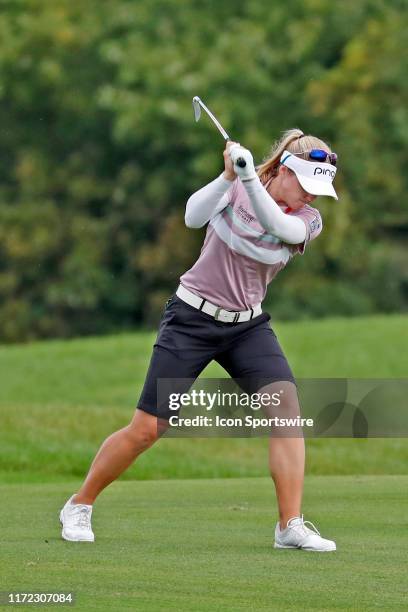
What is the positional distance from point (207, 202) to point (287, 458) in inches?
48.8

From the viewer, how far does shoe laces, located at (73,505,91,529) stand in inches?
276

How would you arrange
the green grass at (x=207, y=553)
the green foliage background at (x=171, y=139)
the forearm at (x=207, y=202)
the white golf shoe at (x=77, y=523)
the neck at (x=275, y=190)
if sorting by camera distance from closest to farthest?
the green grass at (x=207, y=553) < the forearm at (x=207, y=202) < the neck at (x=275, y=190) < the white golf shoe at (x=77, y=523) < the green foliage background at (x=171, y=139)

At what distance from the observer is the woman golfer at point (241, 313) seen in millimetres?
6754

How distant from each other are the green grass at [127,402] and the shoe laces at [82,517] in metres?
5.31

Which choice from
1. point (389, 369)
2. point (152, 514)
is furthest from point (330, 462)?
point (389, 369)

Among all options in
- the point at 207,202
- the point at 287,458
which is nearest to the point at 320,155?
the point at 207,202

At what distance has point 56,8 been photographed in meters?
44.8

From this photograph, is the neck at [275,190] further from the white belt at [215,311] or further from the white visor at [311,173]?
the white belt at [215,311]

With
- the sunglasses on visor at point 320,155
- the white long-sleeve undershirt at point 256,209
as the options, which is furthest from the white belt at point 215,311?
the sunglasses on visor at point 320,155

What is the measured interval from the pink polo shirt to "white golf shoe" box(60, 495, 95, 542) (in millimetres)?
1159

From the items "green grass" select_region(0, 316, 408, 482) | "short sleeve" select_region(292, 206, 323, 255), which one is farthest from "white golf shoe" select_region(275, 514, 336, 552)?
"green grass" select_region(0, 316, 408, 482)

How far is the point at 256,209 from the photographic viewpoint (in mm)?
6488

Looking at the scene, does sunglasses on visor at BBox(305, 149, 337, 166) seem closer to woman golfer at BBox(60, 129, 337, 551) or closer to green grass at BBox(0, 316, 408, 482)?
woman golfer at BBox(60, 129, 337, 551)

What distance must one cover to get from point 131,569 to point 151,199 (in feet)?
118
